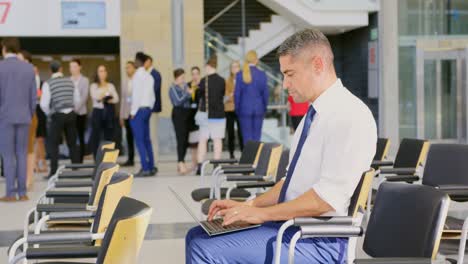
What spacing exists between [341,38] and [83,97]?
8.47m

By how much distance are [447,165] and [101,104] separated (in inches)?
328

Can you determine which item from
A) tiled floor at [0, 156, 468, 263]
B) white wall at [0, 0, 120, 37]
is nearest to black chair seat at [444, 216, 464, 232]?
tiled floor at [0, 156, 468, 263]

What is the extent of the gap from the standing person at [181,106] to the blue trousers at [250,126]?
2.65ft

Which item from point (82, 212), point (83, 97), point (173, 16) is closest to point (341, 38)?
point (173, 16)

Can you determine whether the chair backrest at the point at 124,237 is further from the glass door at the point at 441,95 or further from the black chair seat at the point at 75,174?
the glass door at the point at 441,95

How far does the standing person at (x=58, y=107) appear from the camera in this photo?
36.2 ft

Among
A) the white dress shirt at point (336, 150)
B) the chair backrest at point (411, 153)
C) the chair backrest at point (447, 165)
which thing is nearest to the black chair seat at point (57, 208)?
the white dress shirt at point (336, 150)

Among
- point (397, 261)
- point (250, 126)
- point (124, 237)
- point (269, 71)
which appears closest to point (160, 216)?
point (250, 126)

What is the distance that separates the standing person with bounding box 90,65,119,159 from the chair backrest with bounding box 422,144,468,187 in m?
7.86

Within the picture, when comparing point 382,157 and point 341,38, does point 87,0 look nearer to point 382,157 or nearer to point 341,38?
point 341,38

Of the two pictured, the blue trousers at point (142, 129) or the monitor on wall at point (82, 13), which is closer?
the blue trousers at point (142, 129)

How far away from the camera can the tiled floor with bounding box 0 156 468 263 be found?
620cm

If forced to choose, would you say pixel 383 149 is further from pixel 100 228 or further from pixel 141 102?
pixel 141 102

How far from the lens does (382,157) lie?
7656mm
